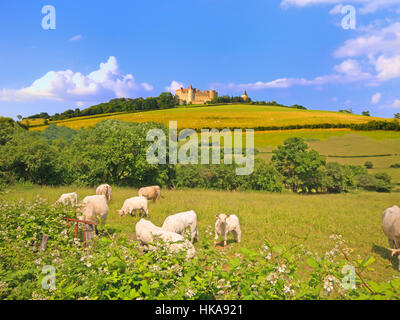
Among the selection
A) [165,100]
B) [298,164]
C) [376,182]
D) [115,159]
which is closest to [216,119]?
[165,100]

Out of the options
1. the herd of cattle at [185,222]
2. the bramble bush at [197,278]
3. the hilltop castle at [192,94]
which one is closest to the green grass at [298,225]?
the herd of cattle at [185,222]

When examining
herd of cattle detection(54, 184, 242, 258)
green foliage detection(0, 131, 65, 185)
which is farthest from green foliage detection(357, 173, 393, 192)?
green foliage detection(0, 131, 65, 185)

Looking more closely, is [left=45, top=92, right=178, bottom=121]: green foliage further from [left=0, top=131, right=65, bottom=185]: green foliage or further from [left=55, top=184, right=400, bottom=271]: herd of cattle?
[left=55, top=184, right=400, bottom=271]: herd of cattle

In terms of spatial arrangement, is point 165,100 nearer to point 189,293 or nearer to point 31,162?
point 31,162

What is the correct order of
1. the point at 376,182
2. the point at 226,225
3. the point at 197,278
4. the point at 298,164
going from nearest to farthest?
the point at 197,278 → the point at 226,225 → the point at 298,164 → the point at 376,182

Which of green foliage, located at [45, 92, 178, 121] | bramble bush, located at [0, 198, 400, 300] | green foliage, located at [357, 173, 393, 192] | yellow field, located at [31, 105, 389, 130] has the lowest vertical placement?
green foliage, located at [357, 173, 393, 192]

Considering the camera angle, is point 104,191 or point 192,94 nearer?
point 104,191

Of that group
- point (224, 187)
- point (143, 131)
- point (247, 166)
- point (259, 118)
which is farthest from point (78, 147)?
point (259, 118)

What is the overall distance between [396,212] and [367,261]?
9.55 metres

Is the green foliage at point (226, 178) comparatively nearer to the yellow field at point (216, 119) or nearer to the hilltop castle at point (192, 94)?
the yellow field at point (216, 119)

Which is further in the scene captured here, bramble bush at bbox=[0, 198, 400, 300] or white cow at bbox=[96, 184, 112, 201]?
white cow at bbox=[96, 184, 112, 201]

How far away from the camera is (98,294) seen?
3.65 m

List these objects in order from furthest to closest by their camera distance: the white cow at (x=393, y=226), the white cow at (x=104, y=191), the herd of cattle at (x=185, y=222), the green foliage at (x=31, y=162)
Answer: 1. the green foliage at (x=31, y=162)
2. the white cow at (x=104, y=191)
3. the white cow at (x=393, y=226)
4. the herd of cattle at (x=185, y=222)

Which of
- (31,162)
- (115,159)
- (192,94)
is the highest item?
(192,94)
